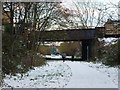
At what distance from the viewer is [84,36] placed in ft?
110

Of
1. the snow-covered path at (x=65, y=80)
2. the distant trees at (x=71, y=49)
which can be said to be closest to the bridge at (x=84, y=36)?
the distant trees at (x=71, y=49)

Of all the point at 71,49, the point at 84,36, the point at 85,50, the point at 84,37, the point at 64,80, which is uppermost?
the point at 84,36

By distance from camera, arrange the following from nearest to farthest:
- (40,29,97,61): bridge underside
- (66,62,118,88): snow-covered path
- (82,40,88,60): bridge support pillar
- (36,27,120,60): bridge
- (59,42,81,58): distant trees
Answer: (66,62,118,88): snow-covered path
(36,27,120,60): bridge
(40,29,97,61): bridge underside
(82,40,88,60): bridge support pillar
(59,42,81,58): distant trees

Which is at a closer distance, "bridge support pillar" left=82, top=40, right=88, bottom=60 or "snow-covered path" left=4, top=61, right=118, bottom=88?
"snow-covered path" left=4, top=61, right=118, bottom=88

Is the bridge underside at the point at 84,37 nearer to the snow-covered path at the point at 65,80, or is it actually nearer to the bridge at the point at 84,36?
the bridge at the point at 84,36

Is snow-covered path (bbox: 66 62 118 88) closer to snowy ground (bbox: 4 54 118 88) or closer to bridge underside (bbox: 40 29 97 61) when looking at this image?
snowy ground (bbox: 4 54 118 88)

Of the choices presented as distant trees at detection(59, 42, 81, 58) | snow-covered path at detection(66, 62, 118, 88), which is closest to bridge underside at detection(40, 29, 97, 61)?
distant trees at detection(59, 42, 81, 58)

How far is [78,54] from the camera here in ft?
146

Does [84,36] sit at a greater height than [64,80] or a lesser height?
greater

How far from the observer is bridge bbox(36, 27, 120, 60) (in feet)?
84.9

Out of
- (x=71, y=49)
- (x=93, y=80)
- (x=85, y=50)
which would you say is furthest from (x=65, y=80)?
(x=71, y=49)

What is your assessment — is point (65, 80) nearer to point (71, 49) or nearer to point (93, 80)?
point (93, 80)

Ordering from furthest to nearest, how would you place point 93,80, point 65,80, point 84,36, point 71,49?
point 71,49 → point 84,36 → point 65,80 → point 93,80

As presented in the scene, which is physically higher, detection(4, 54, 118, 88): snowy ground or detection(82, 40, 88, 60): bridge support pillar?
detection(4, 54, 118, 88): snowy ground
